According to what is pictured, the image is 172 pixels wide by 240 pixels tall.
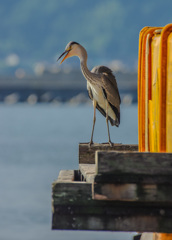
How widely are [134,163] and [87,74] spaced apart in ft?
9.62

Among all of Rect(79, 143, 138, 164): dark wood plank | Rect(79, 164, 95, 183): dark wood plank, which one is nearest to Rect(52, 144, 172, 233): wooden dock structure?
Rect(79, 164, 95, 183): dark wood plank

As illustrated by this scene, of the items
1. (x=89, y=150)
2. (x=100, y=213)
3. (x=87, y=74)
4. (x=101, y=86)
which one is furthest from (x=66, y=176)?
(x=101, y=86)

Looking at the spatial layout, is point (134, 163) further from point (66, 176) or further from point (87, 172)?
point (66, 176)

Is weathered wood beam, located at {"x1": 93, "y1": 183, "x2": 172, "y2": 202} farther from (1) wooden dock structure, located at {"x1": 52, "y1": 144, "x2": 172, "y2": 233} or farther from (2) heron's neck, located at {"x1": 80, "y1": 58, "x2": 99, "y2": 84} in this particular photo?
(2) heron's neck, located at {"x1": 80, "y1": 58, "x2": 99, "y2": 84}

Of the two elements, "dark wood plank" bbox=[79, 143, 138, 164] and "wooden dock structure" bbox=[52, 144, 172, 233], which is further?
"dark wood plank" bbox=[79, 143, 138, 164]

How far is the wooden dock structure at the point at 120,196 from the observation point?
3.68 m

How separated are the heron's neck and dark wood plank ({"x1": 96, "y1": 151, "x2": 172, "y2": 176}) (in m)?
2.82

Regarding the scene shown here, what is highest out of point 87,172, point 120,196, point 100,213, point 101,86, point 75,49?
point 75,49

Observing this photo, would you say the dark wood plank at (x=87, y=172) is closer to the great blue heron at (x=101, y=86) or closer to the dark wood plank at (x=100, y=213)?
the dark wood plank at (x=100, y=213)

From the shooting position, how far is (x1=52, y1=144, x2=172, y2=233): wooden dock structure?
3680 mm

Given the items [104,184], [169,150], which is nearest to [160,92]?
[169,150]

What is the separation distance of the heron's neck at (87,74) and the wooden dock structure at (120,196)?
95.1 inches

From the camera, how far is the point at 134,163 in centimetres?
368

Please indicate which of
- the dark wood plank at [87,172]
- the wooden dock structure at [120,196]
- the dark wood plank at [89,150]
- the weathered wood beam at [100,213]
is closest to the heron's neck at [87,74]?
the dark wood plank at [89,150]
